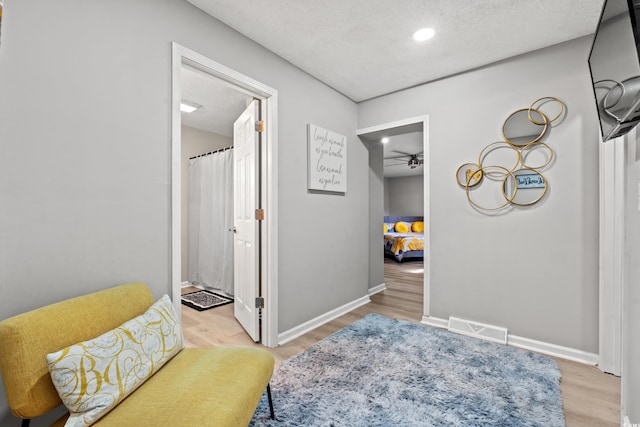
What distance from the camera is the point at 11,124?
1242mm

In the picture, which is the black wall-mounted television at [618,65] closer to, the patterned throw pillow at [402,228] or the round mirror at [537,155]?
the round mirror at [537,155]

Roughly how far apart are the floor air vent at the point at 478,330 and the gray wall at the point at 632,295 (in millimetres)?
1070

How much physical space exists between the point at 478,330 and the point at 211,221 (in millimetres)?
3658

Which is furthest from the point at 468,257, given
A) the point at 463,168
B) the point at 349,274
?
the point at 349,274

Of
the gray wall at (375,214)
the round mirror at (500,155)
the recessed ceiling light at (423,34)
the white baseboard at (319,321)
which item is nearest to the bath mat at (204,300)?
the white baseboard at (319,321)

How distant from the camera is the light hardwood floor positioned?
1.66 meters

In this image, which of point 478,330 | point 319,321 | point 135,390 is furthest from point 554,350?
point 135,390

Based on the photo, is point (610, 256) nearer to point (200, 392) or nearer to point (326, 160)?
point (326, 160)

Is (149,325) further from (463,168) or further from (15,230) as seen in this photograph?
(463,168)

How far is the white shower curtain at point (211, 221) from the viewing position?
414cm

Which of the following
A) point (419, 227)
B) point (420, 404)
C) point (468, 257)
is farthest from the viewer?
point (419, 227)

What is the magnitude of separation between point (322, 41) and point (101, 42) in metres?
1.50

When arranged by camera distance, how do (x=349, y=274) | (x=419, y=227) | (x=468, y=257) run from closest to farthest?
(x=468, y=257), (x=349, y=274), (x=419, y=227)

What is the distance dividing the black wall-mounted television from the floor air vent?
1.77 m
